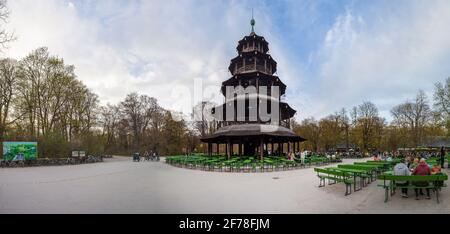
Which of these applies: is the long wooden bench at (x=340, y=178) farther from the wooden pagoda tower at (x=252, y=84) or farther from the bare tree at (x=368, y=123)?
the bare tree at (x=368, y=123)

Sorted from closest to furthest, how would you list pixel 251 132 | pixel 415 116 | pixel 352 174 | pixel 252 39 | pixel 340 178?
pixel 352 174 → pixel 340 178 → pixel 251 132 → pixel 252 39 → pixel 415 116

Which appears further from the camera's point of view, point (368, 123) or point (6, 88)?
point (368, 123)

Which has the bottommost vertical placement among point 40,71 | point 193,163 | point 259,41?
point 193,163

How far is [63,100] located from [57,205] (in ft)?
99.6

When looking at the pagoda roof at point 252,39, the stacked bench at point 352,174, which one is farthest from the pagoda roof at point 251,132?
the pagoda roof at point 252,39

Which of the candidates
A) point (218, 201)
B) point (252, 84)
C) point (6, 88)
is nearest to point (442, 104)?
point (252, 84)

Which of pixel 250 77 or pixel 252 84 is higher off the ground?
pixel 250 77

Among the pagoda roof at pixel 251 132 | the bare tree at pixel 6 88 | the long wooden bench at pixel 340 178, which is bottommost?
the long wooden bench at pixel 340 178

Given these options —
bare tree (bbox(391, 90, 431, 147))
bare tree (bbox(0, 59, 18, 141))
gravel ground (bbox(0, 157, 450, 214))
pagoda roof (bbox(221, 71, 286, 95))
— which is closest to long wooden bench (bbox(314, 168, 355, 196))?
gravel ground (bbox(0, 157, 450, 214))

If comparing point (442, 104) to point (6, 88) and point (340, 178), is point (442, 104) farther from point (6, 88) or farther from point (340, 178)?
point (6, 88)
